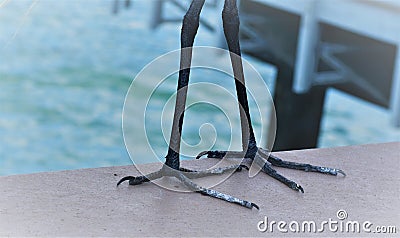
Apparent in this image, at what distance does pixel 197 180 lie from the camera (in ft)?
3.93

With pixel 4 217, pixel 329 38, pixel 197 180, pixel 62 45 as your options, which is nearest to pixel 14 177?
pixel 4 217

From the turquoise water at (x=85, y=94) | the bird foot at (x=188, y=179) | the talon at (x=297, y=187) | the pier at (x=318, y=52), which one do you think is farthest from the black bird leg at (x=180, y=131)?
the turquoise water at (x=85, y=94)

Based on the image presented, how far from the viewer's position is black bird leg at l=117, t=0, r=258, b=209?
1.13 metres

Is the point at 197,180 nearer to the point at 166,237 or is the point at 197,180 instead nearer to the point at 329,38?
the point at 166,237

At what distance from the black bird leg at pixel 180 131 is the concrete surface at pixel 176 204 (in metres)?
0.01

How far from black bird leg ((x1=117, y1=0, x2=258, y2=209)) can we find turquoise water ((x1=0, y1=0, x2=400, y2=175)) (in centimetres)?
383

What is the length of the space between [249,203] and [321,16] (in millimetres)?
3410

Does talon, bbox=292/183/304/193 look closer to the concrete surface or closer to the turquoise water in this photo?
the concrete surface

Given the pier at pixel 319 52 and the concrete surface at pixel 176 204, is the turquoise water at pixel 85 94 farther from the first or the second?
the concrete surface at pixel 176 204

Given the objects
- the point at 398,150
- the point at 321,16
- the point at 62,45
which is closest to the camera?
the point at 398,150

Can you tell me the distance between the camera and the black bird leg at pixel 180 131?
1128 mm

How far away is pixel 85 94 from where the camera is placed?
21.6 ft

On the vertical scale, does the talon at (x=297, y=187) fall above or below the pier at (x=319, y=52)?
above

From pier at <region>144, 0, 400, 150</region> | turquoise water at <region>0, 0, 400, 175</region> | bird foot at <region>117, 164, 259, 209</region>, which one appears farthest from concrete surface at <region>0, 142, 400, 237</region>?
turquoise water at <region>0, 0, 400, 175</region>
